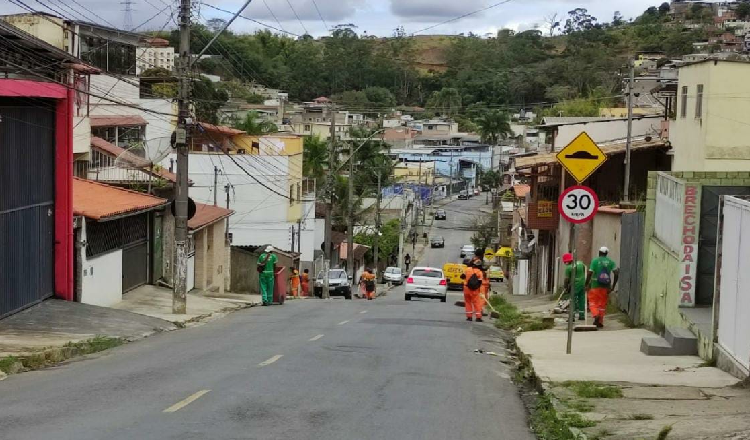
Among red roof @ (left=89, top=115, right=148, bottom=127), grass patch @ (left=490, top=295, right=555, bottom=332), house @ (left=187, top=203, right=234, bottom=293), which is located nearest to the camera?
grass patch @ (left=490, top=295, right=555, bottom=332)

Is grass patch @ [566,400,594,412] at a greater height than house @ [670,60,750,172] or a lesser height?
lesser

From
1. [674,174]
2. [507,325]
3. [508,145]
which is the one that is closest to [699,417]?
[674,174]

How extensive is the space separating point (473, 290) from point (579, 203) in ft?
32.1

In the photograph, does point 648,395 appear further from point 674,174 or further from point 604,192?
point 604,192

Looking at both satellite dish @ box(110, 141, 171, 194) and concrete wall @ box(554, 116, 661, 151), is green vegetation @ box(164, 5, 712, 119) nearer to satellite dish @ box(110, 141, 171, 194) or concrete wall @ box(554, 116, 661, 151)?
concrete wall @ box(554, 116, 661, 151)

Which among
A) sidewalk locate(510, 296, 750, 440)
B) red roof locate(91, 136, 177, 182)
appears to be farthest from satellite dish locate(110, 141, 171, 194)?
sidewalk locate(510, 296, 750, 440)

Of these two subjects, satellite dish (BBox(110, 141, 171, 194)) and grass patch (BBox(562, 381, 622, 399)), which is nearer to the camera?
grass patch (BBox(562, 381, 622, 399))

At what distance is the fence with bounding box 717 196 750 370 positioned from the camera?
12.0 metres

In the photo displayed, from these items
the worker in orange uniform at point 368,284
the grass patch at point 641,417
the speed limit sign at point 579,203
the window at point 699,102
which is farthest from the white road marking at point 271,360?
the worker in orange uniform at point 368,284

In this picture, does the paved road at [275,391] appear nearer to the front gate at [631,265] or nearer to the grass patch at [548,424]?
the grass patch at [548,424]

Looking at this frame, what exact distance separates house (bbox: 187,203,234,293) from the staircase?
19849 mm

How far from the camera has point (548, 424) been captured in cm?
1038

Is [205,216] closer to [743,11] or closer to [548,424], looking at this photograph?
[548,424]

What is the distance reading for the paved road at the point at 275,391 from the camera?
964cm
